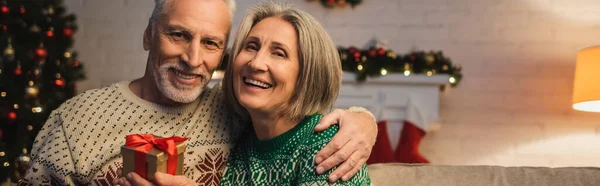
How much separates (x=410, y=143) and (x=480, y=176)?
1.70 meters

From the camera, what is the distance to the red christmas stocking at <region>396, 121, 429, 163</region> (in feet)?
10.7

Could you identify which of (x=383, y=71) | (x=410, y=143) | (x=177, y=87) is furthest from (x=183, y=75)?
(x=410, y=143)

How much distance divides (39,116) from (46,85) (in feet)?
0.79

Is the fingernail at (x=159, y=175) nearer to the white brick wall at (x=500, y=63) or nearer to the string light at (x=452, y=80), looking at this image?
the string light at (x=452, y=80)

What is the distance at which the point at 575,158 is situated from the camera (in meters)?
3.49

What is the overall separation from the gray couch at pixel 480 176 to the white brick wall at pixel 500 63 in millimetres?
2072

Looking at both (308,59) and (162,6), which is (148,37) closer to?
(162,6)

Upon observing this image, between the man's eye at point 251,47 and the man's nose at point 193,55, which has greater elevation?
the man's eye at point 251,47

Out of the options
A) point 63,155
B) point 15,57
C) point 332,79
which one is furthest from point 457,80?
point 15,57

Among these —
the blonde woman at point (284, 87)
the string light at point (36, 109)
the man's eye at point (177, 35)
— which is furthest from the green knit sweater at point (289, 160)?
the string light at point (36, 109)

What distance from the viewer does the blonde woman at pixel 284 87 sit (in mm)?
1236

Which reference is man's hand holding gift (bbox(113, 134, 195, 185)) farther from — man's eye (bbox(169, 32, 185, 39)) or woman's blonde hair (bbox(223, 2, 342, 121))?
man's eye (bbox(169, 32, 185, 39))

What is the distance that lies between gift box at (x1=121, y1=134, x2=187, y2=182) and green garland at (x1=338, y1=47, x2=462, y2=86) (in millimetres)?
2205

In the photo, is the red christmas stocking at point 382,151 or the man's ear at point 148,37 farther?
the red christmas stocking at point 382,151
